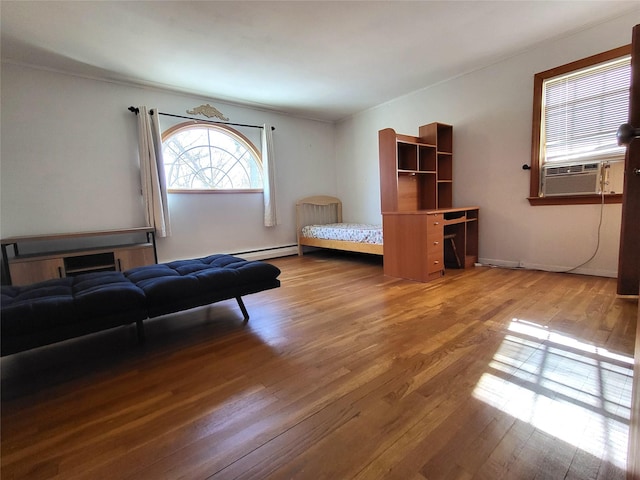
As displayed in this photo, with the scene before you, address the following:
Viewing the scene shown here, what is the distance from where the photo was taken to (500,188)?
3.41m

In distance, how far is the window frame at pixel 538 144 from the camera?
2.68 meters

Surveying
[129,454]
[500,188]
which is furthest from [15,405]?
[500,188]

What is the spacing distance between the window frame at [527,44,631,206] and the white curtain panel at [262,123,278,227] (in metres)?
3.27

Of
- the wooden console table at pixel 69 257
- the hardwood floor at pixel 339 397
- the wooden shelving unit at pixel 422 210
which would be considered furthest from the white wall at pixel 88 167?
the wooden shelving unit at pixel 422 210

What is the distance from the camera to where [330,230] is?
14.1 feet

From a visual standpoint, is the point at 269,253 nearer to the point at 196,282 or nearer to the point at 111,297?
the point at 196,282

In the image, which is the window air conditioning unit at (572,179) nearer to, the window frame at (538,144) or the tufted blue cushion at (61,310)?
the window frame at (538,144)

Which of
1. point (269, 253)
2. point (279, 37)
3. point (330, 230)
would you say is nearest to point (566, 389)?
point (279, 37)

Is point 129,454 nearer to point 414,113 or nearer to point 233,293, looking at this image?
point 233,293

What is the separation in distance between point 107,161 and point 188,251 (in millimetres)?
1388

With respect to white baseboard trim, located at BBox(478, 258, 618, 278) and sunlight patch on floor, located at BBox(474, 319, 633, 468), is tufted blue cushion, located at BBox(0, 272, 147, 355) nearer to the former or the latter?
sunlight patch on floor, located at BBox(474, 319, 633, 468)

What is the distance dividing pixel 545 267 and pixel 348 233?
222cm

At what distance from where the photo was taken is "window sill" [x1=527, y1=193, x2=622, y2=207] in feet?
8.81

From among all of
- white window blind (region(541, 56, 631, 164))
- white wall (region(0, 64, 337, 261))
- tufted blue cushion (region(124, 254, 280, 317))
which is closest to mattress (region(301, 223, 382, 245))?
white wall (region(0, 64, 337, 261))
